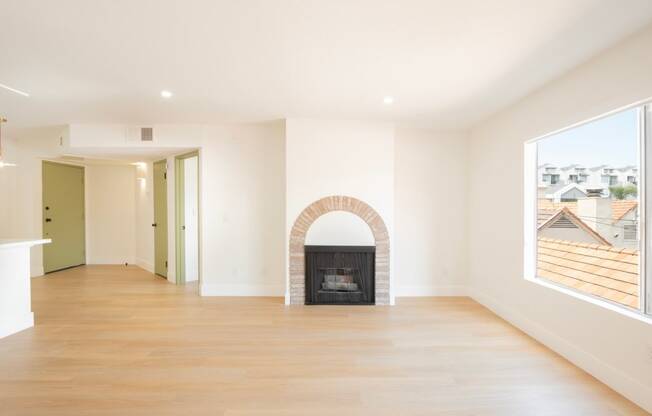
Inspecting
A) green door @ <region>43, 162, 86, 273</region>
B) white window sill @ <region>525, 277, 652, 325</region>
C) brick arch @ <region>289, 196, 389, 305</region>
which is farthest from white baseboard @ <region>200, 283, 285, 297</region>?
green door @ <region>43, 162, 86, 273</region>

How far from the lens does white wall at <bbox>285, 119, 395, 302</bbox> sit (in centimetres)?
452

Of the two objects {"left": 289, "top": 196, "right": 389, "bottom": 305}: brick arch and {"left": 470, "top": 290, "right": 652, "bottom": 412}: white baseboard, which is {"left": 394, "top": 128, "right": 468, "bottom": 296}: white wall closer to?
{"left": 289, "top": 196, "right": 389, "bottom": 305}: brick arch

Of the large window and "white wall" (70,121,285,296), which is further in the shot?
"white wall" (70,121,285,296)

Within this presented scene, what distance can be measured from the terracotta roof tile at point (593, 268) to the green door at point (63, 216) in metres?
8.03

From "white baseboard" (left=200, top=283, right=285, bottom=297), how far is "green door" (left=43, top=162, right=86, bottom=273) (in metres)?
3.83

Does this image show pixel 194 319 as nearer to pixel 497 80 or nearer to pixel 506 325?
pixel 506 325

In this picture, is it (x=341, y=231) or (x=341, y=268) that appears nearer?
(x=341, y=268)

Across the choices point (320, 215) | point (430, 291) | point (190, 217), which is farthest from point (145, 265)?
point (430, 291)

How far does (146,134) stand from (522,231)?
5092mm

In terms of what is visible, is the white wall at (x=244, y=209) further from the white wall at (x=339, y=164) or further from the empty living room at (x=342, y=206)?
the white wall at (x=339, y=164)

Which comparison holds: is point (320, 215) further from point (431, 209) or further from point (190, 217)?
point (190, 217)

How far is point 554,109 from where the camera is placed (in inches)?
121

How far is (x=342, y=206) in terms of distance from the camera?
179 inches

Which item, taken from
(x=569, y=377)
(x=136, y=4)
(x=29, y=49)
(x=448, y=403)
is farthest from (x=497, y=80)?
(x=29, y=49)
